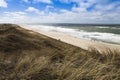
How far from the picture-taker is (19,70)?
3742 mm

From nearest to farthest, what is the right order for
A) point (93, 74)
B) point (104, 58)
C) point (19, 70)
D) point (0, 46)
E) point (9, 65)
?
point (93, 74), point (19, 70), point (9, 65), point (104, 58), point (0, 46)

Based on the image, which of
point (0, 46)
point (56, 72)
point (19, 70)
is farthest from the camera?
point (0, 46)

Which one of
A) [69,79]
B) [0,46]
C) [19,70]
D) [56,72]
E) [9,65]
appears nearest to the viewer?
[69,79]

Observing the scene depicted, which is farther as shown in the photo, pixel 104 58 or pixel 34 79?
pixel 104 58

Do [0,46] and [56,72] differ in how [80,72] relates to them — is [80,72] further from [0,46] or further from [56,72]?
[0,46]

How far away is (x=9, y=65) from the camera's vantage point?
412 cm

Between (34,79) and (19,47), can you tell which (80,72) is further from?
(19,47)

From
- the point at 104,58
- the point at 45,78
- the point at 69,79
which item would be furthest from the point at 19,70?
the point at 104,58

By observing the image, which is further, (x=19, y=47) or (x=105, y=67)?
(x=19, y=47)

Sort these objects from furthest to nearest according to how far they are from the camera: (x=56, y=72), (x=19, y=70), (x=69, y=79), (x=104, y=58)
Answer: (x=104, y=58), (x=19, y=70), (x=56, y=72), (x=69, y=79)

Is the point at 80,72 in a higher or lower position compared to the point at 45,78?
higher

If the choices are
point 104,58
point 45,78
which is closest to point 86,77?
point 45,78

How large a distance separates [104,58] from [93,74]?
2004 mm

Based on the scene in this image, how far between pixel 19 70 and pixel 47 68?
27.3 inches
